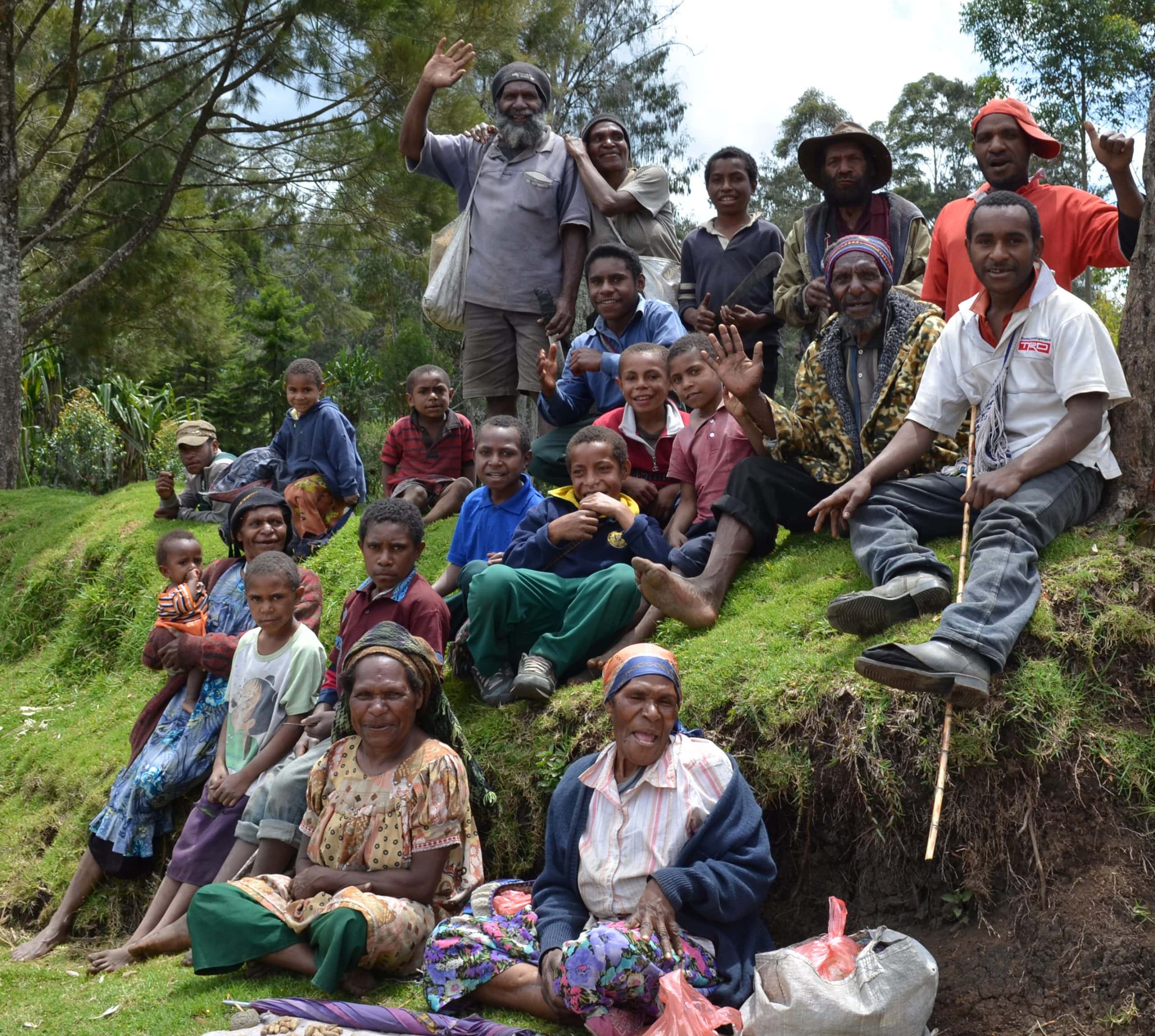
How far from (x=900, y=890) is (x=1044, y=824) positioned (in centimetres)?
56

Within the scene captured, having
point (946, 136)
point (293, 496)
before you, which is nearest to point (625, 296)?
point (293, 496)

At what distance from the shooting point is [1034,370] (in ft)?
15.6

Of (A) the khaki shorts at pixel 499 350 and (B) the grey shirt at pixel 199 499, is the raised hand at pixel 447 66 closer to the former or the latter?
(A) the khaki shorts at pixel 499 350

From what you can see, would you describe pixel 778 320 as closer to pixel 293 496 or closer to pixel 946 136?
pixel 293 496

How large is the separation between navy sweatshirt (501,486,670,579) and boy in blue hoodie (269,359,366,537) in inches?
136

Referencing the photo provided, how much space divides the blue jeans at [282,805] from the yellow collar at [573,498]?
161 cm

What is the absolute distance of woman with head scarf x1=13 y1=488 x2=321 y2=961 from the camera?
5.92 meters

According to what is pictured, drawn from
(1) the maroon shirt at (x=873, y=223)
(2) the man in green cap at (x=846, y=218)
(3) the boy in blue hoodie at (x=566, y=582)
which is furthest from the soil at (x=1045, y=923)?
(1) the maroon shirt at (x=873, y=223)

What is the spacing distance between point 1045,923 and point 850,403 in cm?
256

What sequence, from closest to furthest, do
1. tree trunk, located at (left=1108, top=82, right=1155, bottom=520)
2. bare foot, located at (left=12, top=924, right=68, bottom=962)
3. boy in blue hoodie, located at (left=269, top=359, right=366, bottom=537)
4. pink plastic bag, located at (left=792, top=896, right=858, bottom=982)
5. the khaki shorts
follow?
pink plastic bag, located at (left=792, top=896, right=858, bottom=982), tree trunk, located at (left=1108, top=82, right=1155, bottom=520), bare foot, located at (left=12, top=924, right=68, bottom=962), the khaki shorts, boy in blue hoodie, located at (left=269, top=359, right=366, bottom=537)

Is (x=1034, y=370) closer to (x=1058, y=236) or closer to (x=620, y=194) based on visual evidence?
(x=1058, y=236)

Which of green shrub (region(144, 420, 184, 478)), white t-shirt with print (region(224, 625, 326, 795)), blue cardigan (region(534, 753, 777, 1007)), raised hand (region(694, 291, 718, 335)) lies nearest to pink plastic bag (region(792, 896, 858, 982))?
blue cardigan (region(534, 753, 777, 1007))

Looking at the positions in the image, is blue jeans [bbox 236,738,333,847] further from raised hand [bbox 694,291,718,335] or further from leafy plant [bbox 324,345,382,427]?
leafy plant [bbox 324,345,382,427]

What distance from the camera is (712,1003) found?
12.2 feet
